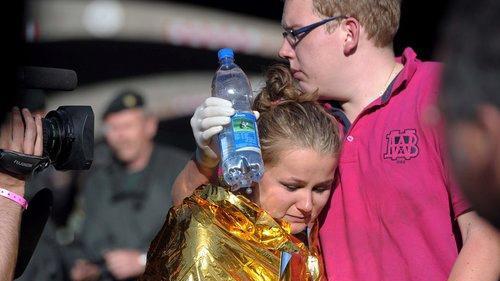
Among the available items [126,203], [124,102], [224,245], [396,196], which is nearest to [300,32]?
[396,196]

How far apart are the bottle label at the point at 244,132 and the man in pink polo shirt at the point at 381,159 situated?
35cm

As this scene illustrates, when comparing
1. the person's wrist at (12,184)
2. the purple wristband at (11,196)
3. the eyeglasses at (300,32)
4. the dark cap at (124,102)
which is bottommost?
the purple wristband at (11,196)

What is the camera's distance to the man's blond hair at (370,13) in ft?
9.42

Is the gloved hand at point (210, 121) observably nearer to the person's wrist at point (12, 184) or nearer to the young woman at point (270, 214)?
the young woman at point (270, 214)

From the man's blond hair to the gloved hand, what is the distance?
0.45 m

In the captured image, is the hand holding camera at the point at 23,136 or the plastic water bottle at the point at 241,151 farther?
the hand holding camera at the point at 23,136

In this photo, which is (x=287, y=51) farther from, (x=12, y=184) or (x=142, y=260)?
(x=142, y=260)

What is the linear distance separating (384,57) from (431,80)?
0.70ft

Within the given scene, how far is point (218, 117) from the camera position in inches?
99.8

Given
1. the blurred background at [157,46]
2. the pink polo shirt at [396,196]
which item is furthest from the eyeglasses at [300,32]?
the blurred background at [157,46]

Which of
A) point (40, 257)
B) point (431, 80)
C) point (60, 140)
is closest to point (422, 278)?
point (431, 80)

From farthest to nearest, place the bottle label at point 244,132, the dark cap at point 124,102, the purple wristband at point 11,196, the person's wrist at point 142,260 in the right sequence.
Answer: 1. the dark cap at point 124,102
2. the person's wrist at point 142,260
3. the purple wristband at point 11,196
4. the bottle label at point 244,132

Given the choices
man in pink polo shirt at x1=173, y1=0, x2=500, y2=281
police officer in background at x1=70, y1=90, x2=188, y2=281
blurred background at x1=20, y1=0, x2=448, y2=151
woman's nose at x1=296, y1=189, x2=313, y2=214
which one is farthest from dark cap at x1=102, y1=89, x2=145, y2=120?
woman's nose at x1=296, y1=189, x2=313, y2=214

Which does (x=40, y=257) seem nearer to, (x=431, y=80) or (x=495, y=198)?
(x=431, y=80)
